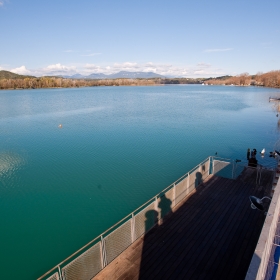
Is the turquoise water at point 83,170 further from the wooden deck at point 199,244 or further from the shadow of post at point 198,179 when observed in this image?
the wooden deck at point 199,244

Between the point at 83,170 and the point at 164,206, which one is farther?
the point at 83,170

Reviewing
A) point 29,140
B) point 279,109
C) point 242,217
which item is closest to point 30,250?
point 242,217

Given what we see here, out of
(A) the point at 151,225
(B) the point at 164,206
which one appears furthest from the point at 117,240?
(B) the point at 164,206

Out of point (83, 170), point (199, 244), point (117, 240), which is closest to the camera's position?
point (117, 240)

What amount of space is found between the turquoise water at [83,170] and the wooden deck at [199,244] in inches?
190

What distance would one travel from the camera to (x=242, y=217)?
35.4ft

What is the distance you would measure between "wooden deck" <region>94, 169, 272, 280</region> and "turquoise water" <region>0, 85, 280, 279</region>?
4.82 m

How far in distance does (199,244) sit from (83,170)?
46.6 feet

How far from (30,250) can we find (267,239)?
1151 centimetres

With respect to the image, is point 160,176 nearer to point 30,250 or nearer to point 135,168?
point 135,168

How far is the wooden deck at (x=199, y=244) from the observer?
7777 mm

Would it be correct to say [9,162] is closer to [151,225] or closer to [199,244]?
[151,225]

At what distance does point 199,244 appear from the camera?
906cm

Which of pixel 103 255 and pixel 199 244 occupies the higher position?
pixel 103 255
